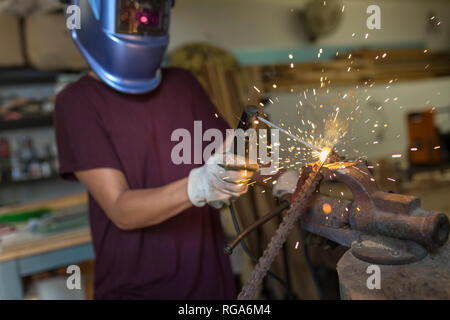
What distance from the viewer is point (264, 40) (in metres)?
4.02

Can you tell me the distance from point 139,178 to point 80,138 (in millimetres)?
222

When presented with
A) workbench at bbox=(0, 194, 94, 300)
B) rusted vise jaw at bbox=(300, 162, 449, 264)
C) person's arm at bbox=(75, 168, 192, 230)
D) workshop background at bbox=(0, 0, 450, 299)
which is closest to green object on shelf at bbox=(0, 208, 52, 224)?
workshop background at bbox=(0, 0, 450, 299)

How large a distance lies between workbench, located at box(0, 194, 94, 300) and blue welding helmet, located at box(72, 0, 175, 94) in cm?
116

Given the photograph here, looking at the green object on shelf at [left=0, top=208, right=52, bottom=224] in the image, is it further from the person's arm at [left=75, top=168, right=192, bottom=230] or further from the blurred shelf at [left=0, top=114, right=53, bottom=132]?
the person's arm at [left=75, top=168, right=192, bottom=230]

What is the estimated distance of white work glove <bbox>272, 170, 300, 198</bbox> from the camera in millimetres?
1004

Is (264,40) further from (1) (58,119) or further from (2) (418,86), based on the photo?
(1) (58,119)

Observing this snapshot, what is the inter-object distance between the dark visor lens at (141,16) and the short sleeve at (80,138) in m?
0.27

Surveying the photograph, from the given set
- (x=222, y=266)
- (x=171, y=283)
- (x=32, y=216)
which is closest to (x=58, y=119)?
(x=171, y=283)

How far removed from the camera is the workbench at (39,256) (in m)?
1.95

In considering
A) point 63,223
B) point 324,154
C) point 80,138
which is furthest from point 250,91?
point 63,223

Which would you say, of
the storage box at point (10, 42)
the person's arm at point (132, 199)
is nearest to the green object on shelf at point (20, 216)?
the storage box at point (10, 42)

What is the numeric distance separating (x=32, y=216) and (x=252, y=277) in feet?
7.49

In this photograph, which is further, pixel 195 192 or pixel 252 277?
pixel 195 192

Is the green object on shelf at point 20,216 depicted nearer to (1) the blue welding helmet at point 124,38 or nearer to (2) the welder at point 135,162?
(2) the welder at point 135,162
